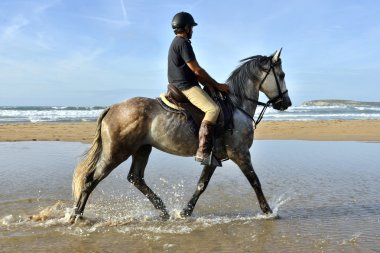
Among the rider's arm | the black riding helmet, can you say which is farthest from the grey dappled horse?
the black riding helmet

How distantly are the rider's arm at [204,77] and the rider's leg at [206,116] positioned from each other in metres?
0.18

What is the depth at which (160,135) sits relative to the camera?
19.1 ft

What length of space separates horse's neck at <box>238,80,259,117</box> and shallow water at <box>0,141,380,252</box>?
1.57 meters

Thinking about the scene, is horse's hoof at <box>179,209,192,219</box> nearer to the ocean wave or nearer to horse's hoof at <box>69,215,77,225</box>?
horse's hoof at <box>69,215,77,225</box>

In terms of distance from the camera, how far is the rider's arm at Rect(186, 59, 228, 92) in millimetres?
5770

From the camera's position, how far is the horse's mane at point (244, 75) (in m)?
6.50

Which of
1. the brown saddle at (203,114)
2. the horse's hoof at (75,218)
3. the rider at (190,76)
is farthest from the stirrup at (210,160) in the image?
the horse's hoof at (75,218)

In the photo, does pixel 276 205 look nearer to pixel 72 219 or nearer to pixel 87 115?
pixel 72 219

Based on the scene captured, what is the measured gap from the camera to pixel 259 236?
198 inches

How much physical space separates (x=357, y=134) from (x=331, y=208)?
1423 centimetres

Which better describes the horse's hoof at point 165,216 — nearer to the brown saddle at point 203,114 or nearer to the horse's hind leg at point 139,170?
the horse's hind leg at point 139,170

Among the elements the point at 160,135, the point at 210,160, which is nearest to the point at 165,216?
the point at 210,160

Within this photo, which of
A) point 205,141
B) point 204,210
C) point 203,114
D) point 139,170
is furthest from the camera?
point 204,210

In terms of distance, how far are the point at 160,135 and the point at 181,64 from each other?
105 centimetres
